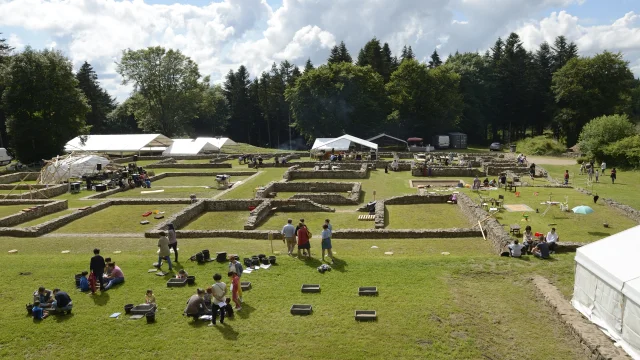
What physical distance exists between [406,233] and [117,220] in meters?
14.3

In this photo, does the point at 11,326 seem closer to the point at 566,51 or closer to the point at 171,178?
the point at 171,178

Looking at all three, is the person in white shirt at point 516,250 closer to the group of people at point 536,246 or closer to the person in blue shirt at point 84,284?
the group of people at point 536,246

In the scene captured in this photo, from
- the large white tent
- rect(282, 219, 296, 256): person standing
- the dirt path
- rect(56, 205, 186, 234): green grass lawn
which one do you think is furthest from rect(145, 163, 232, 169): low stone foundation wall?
the large white tent

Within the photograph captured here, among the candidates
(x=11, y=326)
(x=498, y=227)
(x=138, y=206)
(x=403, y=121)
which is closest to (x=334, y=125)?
(x=403, y=121)

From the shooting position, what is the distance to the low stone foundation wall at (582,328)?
27.6 ft

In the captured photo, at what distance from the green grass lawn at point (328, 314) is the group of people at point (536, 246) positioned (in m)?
0.49

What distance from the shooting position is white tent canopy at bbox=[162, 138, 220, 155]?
53.0 meters

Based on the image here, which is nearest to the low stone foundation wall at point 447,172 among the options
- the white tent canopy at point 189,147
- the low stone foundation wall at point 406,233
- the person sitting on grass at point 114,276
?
the low stone foundation wall at point 406,233

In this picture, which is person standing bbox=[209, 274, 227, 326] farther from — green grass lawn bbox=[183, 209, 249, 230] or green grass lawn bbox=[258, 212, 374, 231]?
green grass lawn bbox=[183, 209, 249, 230]

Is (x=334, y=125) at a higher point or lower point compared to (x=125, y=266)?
higher

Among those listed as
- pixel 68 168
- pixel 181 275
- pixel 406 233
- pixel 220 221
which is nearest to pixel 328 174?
pixel 220 221

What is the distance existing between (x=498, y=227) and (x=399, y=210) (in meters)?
6.75

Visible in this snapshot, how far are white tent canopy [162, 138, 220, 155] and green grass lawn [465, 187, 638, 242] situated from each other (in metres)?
37.3

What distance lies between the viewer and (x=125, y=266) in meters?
13.7
